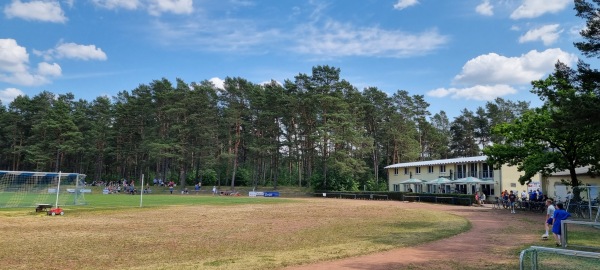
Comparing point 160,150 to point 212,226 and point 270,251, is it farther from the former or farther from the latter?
point 270,251

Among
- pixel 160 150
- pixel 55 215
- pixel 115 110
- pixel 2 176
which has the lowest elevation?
pixel 55 215

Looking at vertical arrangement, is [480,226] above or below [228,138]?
below

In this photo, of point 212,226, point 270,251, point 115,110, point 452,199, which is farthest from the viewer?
point 115,110

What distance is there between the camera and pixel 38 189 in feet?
120

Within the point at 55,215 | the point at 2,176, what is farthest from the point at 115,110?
the point at 55,215

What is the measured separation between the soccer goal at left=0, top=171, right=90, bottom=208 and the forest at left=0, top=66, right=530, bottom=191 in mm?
30092

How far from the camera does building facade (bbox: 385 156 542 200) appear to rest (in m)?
44.4

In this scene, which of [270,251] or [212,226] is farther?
[212,226]

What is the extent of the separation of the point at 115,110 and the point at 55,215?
62351mm

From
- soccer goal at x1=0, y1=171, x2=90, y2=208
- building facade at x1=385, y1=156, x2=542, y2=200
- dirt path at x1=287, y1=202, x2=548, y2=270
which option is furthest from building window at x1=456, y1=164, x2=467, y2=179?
soccer goal at x1=0, y1=171, x2=90, y2=208

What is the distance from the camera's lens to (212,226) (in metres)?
18.2

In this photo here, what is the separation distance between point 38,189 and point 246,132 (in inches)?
1605

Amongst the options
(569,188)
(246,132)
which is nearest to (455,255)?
(569,188)

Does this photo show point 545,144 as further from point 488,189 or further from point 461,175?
point 461,175
